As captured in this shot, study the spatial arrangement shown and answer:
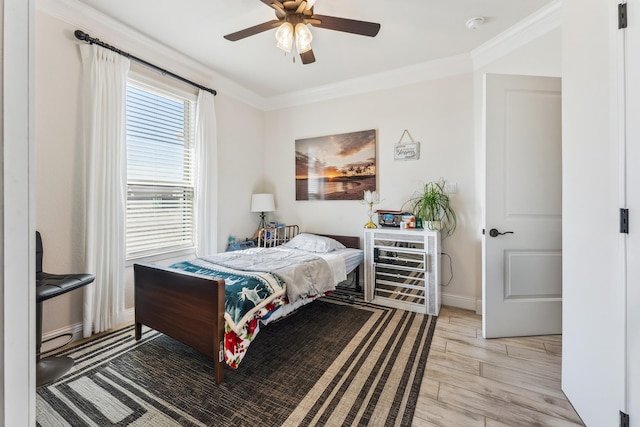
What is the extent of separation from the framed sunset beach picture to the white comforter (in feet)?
3.60

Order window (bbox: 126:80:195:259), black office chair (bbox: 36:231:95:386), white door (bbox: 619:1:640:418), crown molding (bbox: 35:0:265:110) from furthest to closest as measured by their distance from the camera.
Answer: window (bbox: 126:80:195:259), crown molding (bbox: 35:0:265:110), black office chair (bbox: 36:231:95:386), white door (bbox: 619:1:640:418)

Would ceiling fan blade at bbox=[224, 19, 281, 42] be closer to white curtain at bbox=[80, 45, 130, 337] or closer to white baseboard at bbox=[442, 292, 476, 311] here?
white curtain at bbox=[80, 45, 130, 337]

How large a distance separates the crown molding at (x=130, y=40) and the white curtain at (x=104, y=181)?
0.19 m

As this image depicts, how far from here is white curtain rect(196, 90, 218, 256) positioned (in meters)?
3.37

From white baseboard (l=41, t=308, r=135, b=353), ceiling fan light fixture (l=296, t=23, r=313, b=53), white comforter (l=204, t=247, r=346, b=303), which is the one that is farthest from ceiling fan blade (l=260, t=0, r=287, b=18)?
Answer: white baseboard (l=41, t=308, r=135, b=353)

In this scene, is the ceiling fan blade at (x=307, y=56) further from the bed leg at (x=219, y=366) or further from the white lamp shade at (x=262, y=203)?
the bed leg at (x=219, y=366)

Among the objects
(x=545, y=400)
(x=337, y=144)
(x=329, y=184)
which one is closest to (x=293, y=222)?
(x=329, y=184)

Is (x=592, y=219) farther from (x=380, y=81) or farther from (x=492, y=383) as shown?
(x=380, y=81)

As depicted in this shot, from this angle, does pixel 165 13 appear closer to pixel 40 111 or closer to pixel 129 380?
pixel 40 111

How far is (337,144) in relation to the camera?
3873 mm

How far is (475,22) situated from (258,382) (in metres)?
3.41

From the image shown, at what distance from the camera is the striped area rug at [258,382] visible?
5.05 ft

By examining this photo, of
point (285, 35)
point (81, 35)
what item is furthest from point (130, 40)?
point (285, 35)

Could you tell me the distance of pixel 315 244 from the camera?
11.4ft
